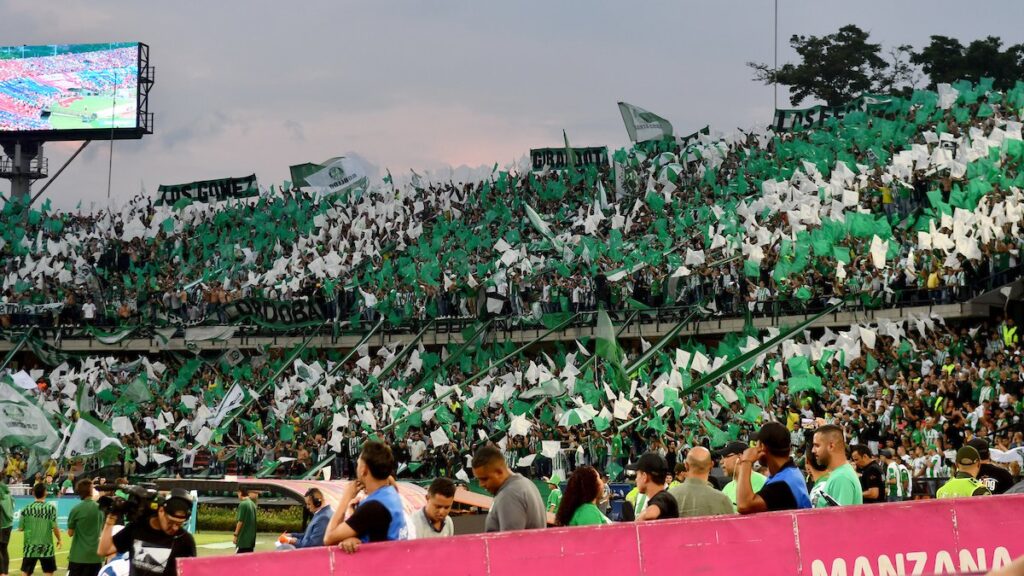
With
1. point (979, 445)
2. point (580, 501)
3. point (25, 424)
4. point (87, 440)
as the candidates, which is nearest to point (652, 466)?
point (580, 501)

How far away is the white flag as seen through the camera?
5150cm

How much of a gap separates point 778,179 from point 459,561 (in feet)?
118

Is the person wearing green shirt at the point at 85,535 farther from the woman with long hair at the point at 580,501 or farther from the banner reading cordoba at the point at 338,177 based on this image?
the banner reading cordoba at the point at 338,177

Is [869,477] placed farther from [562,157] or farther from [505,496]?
[562,157]

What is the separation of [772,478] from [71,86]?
59908 millimetres

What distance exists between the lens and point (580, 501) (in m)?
8.37

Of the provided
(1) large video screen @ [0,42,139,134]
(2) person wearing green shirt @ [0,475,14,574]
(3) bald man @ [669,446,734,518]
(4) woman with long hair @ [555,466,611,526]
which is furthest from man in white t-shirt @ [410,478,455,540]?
(1) large video screen @ [0,42,139,134]

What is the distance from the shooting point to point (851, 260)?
111ft

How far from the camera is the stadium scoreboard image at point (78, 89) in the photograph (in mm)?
62812

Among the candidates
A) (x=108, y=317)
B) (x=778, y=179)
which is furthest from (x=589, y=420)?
(x=108, y=317)

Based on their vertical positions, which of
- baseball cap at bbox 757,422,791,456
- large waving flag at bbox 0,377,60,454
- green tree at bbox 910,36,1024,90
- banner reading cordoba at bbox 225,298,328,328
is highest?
green tree at bbox 910,36,1024,90

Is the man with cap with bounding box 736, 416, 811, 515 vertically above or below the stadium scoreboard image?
below

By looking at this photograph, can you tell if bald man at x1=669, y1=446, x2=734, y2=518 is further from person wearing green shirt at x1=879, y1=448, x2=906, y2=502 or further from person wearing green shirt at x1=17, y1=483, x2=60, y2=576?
person wearing green shirt at x1=879, y1=448, x2=906, y2=502

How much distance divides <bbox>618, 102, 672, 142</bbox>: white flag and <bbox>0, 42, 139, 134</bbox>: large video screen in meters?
23.5
